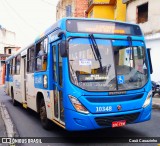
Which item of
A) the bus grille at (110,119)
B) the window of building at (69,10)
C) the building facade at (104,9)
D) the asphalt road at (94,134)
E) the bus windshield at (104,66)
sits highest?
the window of building at (69,10)

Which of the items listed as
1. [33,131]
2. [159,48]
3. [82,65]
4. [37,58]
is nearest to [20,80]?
[37,58]

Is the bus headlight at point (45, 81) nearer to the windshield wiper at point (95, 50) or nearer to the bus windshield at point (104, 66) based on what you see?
the bus windshield at point (104, 66)

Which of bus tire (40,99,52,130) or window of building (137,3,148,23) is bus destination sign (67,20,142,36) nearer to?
bus tire (40,99,52,130)

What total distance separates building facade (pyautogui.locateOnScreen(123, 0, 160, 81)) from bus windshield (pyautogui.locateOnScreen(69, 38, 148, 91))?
1195cm

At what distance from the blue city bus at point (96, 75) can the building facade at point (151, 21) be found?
38.0ft

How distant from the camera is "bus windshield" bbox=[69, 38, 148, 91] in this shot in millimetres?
6449

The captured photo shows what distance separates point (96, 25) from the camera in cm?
695

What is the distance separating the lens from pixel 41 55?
855 centimetres

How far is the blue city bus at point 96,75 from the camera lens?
248 inches

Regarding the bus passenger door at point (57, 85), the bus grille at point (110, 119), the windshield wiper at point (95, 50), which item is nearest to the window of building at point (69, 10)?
the bus passenger door at point (57, 85)

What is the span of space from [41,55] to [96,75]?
262 centimetres

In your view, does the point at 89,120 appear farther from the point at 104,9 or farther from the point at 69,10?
the point at 69,10

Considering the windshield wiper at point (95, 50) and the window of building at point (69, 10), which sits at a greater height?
the window of building at point (69, 10)

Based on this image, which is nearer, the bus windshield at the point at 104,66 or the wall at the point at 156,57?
the bus windshield at the point at 104,66
